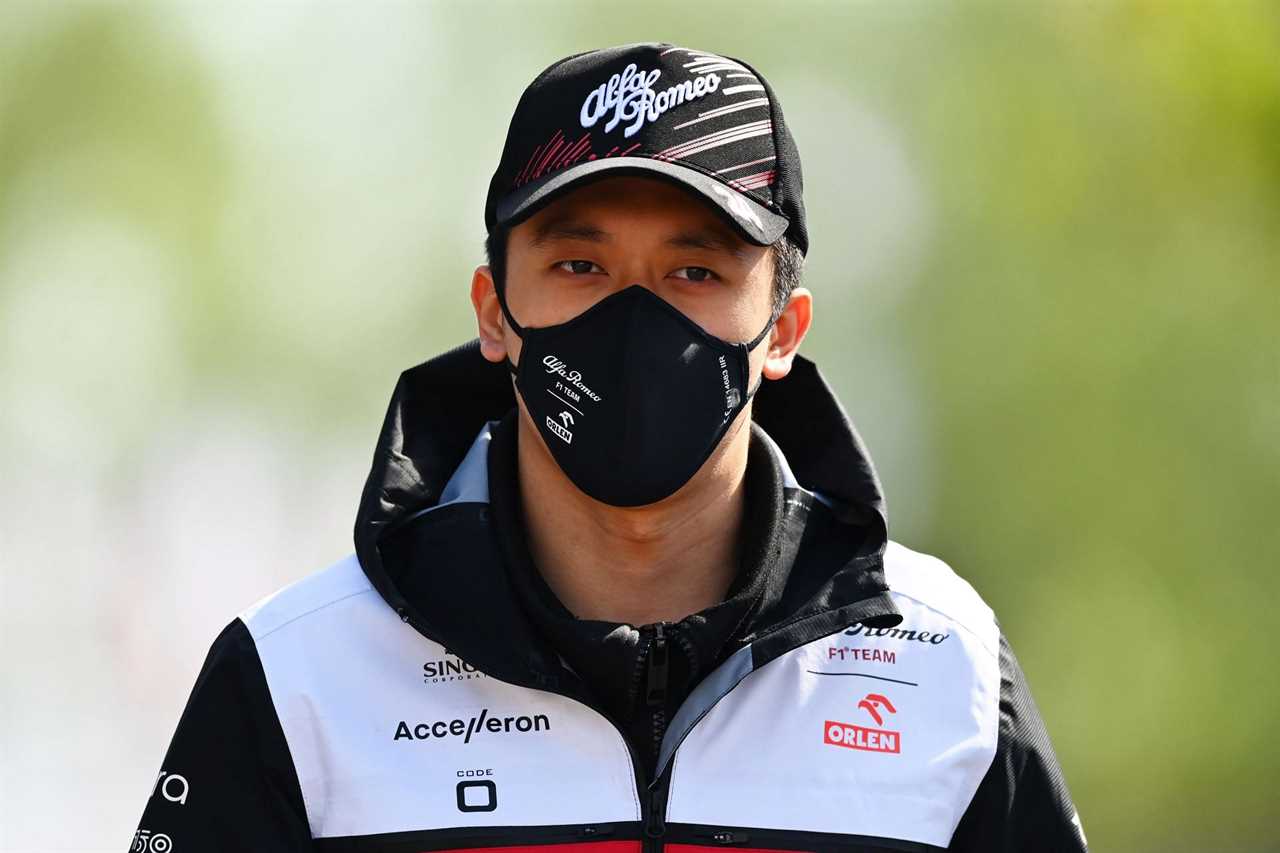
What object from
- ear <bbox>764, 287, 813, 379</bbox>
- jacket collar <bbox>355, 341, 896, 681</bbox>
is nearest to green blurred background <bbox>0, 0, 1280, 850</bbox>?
jacket collar <bbox>355, 341, 896, 681</bbox>

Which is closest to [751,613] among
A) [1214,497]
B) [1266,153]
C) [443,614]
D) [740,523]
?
[740,523]

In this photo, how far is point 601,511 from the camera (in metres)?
2.65

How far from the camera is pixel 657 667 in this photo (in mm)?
2484

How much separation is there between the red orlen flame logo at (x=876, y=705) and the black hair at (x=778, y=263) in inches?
26.4

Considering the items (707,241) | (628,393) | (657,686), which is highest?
(707,241)

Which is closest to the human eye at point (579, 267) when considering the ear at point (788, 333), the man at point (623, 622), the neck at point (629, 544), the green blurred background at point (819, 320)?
the man at point (623, 622)

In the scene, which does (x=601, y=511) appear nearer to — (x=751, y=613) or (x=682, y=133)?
(x=751, y=613)

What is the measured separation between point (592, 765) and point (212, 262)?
4.52 meters

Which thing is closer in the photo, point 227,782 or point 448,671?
point 227,782

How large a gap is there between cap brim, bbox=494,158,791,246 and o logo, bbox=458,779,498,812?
889 mm

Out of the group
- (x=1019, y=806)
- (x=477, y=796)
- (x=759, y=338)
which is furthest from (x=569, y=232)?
(x=1019, y=806)

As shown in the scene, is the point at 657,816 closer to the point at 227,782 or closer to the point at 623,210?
the point at 227,782

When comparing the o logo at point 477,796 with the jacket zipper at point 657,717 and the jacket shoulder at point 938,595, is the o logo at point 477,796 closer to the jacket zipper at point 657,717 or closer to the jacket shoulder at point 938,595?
the jacket zipper at point 657,717

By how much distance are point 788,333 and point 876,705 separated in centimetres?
67
